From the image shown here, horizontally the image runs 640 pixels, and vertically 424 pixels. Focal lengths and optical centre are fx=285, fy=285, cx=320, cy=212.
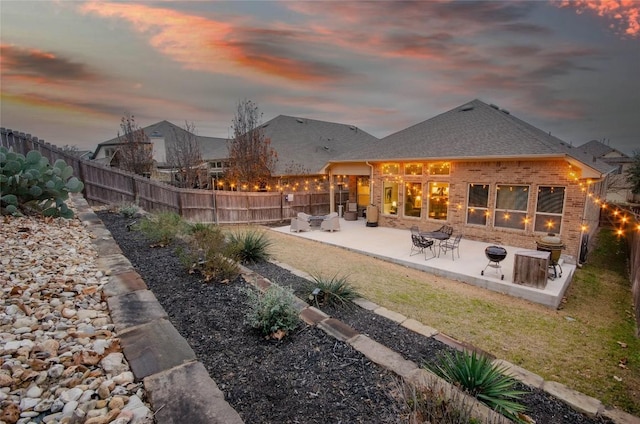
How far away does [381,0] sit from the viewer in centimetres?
931

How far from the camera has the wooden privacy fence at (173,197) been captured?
10906 mm

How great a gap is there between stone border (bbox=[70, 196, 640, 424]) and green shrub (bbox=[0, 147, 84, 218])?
308 cm

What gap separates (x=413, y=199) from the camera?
12672mm

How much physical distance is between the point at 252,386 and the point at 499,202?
429 inches

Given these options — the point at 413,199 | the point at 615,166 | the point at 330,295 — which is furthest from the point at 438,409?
the point at 615,166

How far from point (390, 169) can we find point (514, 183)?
16.2ft

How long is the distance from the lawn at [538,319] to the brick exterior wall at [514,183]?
1546mm

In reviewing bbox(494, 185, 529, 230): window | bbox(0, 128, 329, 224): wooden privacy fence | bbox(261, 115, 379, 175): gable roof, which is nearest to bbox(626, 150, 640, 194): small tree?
bbox(261, 115, 379, 175): gable roof

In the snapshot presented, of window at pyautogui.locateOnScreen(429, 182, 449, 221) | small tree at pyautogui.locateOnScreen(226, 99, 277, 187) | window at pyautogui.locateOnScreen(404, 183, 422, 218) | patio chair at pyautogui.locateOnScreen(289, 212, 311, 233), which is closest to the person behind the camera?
window at pyautogui.locateOnScreen(429, 182, 449, 221)

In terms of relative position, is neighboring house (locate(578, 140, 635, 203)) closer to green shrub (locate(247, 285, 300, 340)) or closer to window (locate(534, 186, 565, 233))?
window (locate(534, 186, 565, 233))

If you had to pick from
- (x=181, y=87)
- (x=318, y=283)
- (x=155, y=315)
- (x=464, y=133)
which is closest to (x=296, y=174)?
(x=181, y=87)

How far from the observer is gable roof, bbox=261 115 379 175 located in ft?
63.0

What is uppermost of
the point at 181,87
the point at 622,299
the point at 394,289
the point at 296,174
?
the point at 181,87

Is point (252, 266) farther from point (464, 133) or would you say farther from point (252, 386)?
point (464, 133)
